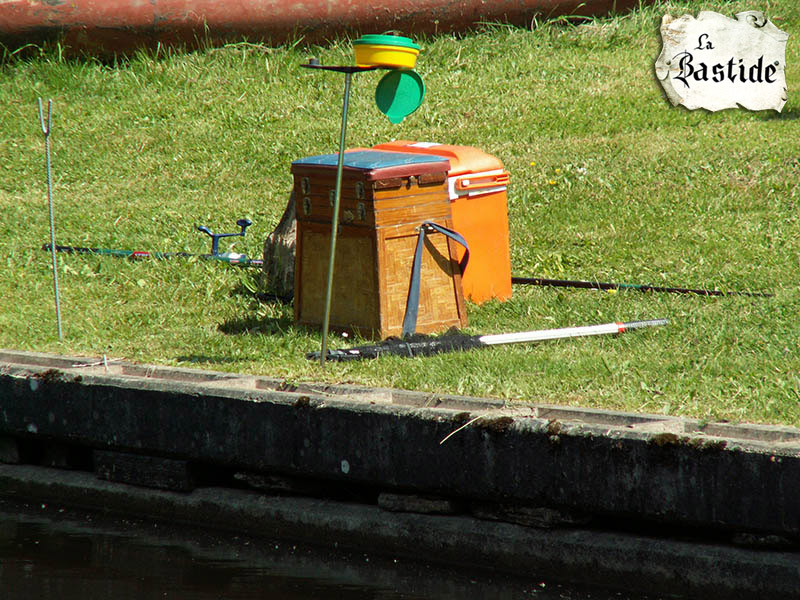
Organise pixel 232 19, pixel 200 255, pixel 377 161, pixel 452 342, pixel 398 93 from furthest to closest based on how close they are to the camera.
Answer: pixel 232 19 → pixel 200 255 → pixel 377 161 → pixel 452 342 → pixel 398 93

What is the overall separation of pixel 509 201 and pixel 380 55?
12.9 feet

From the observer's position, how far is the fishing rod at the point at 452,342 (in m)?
5.48

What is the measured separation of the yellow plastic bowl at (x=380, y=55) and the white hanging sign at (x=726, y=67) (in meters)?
5.50

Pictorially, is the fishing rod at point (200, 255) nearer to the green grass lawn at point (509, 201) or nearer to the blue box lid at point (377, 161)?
the green grass lawn at point (509, 201)

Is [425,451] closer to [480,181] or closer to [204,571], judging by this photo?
[204,571]

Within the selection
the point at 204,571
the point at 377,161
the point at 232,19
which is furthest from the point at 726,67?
the point at 204,571

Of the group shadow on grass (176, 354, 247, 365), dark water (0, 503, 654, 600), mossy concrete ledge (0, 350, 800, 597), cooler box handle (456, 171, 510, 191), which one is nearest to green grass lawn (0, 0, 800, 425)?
shadow on grass (176, 354, 247, 365)

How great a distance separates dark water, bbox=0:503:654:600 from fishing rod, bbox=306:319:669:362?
1.09 meters

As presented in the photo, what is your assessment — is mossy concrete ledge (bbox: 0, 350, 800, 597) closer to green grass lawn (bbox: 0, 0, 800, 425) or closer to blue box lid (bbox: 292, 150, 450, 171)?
green grass lawn (bbox: 0, 0, 800, 425)

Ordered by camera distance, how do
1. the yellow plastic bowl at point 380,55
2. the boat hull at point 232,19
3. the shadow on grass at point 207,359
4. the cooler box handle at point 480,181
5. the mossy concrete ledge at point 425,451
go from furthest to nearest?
the boat hull at point 232,19 → the cooler box handle at point 480,181 → the shadow on grass at point 207,359 → the yellow plastic bowl at point 380,55 → the mossy concrete ledge at point 425,451

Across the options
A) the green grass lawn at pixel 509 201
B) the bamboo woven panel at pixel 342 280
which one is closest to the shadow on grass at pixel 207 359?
the green grass lawn at pixel 509 201

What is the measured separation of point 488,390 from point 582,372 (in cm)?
51

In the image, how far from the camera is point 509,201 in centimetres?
899

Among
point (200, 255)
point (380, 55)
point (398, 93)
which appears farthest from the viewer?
point (200, 255)
